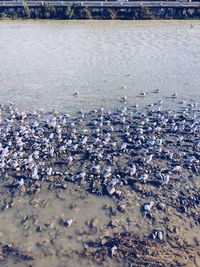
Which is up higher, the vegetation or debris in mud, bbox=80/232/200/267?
the vegetation

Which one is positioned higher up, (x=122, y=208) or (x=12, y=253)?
(x=12, y=253)

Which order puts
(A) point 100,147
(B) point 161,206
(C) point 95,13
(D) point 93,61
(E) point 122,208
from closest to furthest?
(E) point 122,208, (B) point 161,206, (A) point 100,147, (D) point 93,61, (C) point 95,13

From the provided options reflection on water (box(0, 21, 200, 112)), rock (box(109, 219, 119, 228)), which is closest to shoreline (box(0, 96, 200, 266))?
rock (box(109, 219, 119, 228))

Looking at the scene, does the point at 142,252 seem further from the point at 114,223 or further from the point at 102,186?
the point at 102,186

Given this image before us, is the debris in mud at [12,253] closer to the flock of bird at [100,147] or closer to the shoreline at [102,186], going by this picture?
the shoreline at [102,186]

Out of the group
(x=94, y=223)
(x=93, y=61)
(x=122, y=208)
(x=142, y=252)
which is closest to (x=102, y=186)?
(x=122, y=208)

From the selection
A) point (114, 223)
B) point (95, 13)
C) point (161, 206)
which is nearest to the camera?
point (114, 223)

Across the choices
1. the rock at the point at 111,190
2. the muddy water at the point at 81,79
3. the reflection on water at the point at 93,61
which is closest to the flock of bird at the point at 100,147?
the rock at the point at 111,190

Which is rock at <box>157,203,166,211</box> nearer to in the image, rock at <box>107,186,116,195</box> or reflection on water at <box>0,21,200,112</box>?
rock at <box>107,186,116,195</box>
